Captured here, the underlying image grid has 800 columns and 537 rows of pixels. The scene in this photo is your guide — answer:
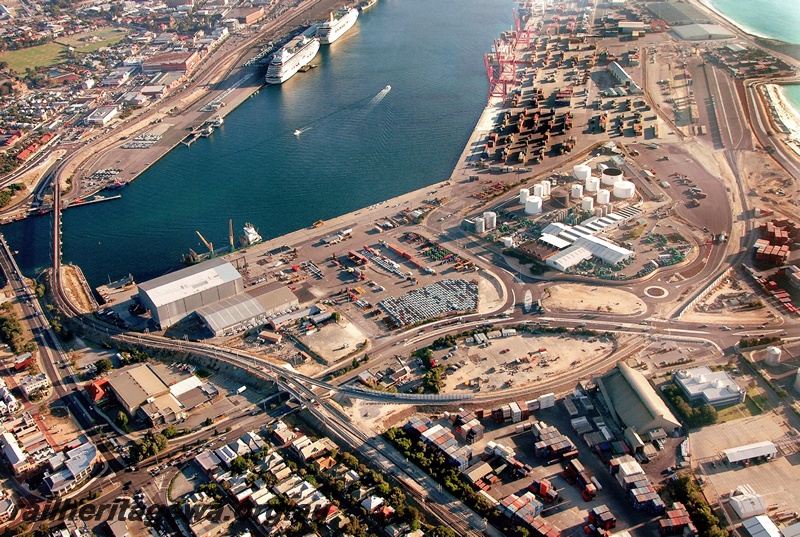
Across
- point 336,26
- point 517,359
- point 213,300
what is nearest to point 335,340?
point 213,300

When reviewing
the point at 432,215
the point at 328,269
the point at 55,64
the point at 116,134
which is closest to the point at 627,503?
the point at 328,269

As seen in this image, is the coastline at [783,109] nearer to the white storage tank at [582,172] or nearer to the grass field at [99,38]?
the white storage tank at [582,172]

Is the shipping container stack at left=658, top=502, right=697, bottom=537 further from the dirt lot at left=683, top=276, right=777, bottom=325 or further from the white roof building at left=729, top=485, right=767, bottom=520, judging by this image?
the dirt lot at left=683, top=276, right=777, bottom=325

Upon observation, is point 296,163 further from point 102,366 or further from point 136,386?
point 136,386

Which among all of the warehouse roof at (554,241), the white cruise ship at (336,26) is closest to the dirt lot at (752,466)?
the warehouse roof at (554,241)

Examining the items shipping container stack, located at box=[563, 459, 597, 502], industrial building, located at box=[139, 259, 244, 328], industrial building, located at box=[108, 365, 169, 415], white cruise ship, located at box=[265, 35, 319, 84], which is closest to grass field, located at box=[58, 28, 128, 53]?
white cruise ship, located at box=[265, 35, 319, 84]

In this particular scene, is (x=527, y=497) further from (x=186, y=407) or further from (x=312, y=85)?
(x=312, y=85)
